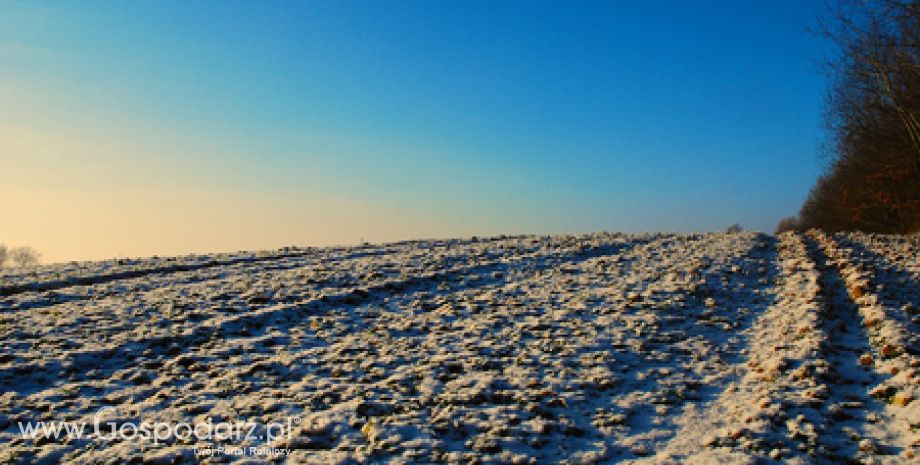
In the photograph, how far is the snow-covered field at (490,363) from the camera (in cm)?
705

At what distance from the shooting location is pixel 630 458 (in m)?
6.69

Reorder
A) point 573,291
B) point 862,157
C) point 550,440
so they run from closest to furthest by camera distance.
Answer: point 550,440 < point 573,291 < point 862,157

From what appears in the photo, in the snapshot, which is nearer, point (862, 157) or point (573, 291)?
point (573, 291)

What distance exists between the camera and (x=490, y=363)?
1002 cm

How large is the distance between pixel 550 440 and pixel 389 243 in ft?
79.5

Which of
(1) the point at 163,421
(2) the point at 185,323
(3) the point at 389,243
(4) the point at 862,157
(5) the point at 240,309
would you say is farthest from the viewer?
(4) the point at 862,157

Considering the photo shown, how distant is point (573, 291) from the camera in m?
15.8

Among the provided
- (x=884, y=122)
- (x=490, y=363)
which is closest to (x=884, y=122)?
(x=884, y=122)

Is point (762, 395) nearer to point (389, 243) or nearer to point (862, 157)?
point (389, 243)

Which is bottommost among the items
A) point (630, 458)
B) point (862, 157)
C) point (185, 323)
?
point (630, 458)

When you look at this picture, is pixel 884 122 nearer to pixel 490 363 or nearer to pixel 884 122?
pixel 884 122

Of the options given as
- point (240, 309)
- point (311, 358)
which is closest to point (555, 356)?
point (311, 358)

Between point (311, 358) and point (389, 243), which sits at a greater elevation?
point (389, 243)

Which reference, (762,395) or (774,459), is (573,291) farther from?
(774,459)
